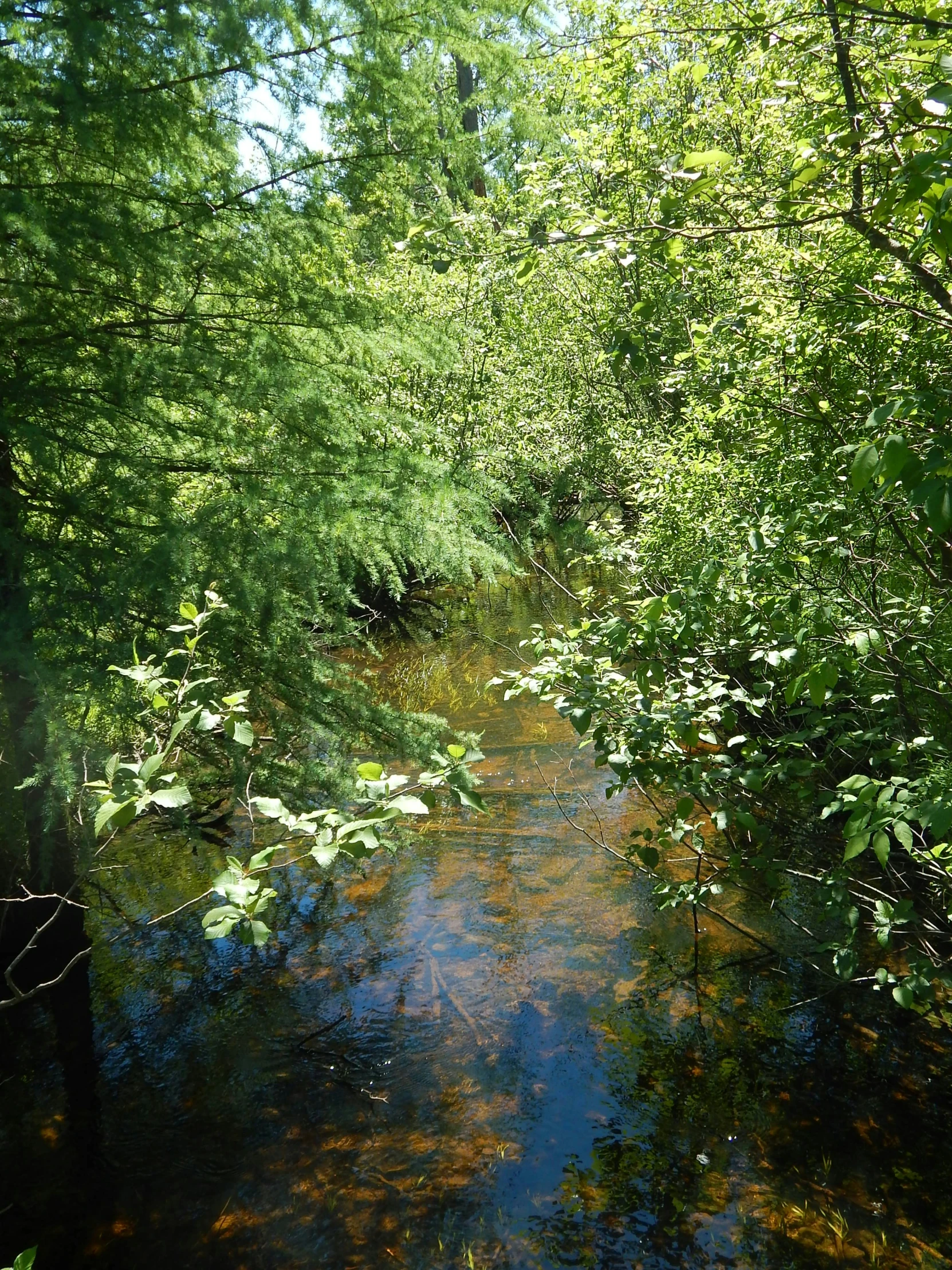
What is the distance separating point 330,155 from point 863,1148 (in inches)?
193

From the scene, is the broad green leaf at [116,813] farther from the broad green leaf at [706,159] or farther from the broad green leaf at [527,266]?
the broad green leaf at [706,159]

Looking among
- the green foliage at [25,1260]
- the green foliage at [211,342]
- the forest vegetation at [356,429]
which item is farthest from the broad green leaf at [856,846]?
the green foliage at [211,342]

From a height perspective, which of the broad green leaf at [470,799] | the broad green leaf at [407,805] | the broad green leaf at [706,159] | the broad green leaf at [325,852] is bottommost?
the broad green leaf at [470,799]

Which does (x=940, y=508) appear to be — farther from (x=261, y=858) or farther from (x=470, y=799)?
(x=261, y=858)

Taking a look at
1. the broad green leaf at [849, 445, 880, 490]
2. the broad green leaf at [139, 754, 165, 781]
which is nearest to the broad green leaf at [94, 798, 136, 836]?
the broad green leaf at [139, 754, 165, 781]

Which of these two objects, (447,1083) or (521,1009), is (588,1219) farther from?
(521,1009)

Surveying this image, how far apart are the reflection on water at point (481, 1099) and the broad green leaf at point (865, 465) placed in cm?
291

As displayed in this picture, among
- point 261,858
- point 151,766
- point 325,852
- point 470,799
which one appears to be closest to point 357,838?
point 325,852

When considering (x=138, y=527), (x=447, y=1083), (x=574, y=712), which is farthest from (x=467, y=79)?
(x=447, y=1083)

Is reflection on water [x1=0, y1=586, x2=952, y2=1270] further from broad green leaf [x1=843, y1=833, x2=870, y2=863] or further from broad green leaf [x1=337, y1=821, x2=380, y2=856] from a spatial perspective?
broad green leaf [x1=337, y1=821, x2=380, y2=856]

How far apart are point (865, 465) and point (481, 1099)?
358cm

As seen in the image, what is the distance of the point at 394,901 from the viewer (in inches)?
245

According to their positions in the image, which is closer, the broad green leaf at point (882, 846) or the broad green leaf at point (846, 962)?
the broad green leaf at point (882, 846)

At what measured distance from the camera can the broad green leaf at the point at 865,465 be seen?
2.00 meters
